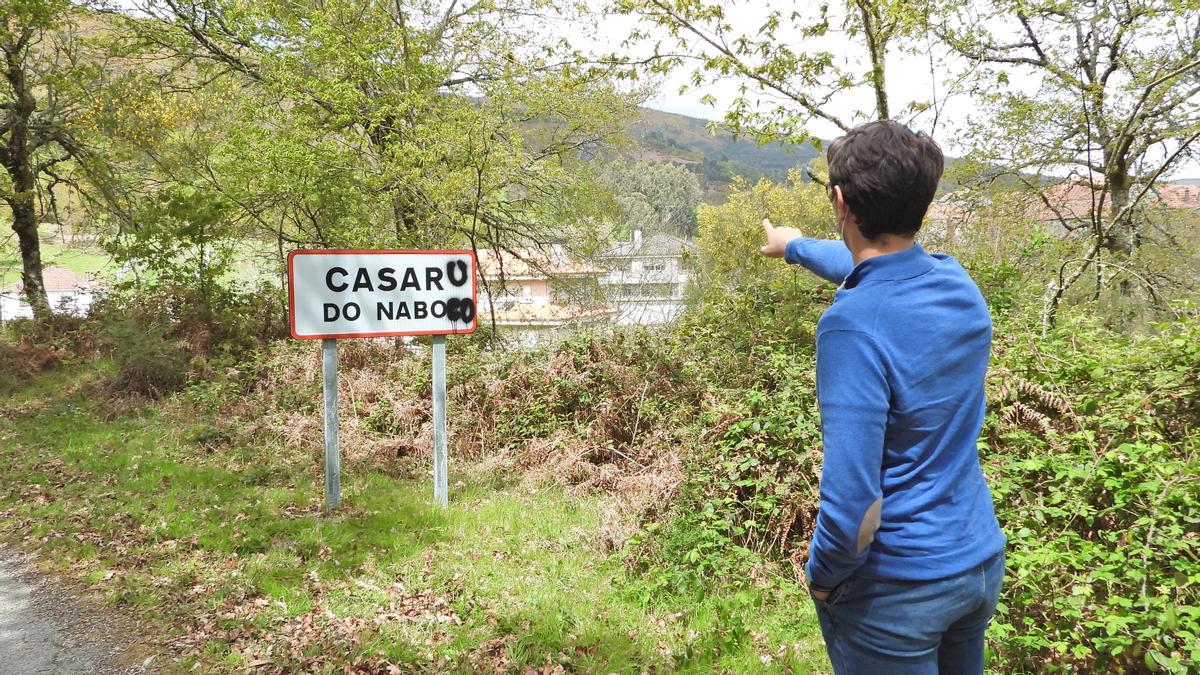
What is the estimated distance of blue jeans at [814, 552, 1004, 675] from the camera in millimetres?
1517

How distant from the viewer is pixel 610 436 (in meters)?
7.13

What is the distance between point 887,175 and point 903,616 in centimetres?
97

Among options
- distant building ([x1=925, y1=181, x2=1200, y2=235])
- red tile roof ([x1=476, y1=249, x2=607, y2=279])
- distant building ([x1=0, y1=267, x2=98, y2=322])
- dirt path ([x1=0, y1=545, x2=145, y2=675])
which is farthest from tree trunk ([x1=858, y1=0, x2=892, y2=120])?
distant building ([x1=0, y1=267, x2=98, y2=322])

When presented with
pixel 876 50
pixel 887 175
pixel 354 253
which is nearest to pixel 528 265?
pixel 876 50

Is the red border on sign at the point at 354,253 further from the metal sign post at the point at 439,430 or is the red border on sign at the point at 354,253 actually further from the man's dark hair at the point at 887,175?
the man's dark hair at the point at 887,175

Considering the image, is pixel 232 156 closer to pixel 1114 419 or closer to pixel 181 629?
pixel 181 629

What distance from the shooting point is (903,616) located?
59.7 inches

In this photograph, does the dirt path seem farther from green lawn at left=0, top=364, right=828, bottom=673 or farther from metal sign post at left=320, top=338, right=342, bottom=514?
metal sign post at left=320, top=338, right=342, bottom=514

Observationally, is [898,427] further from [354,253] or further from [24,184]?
[24,184]

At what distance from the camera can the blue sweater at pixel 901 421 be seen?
58.1 inches

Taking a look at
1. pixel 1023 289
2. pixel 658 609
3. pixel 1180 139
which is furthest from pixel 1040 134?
pixel 658 609

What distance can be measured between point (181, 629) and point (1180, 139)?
11845 mm

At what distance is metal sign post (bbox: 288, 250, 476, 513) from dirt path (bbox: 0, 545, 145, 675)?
6.10 ft

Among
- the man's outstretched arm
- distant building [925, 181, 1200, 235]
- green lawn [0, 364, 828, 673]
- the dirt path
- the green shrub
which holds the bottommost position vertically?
the dirt path
